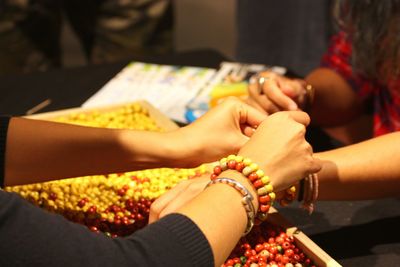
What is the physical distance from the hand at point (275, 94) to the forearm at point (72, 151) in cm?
30

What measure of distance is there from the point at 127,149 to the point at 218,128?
7.1 inches

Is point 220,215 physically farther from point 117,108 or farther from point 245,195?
point 117,108

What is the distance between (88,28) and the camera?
250cm

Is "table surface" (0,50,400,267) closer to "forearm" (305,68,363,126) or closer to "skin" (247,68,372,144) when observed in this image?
"skin" (247,68,372,144)

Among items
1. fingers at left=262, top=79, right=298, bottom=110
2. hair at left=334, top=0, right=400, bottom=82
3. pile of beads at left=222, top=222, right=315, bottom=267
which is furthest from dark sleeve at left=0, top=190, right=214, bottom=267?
hair at left=334, top=0, right=400, bottom=82

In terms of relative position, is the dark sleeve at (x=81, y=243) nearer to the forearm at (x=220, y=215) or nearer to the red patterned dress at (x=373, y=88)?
the forearm at (x=220, y=215)

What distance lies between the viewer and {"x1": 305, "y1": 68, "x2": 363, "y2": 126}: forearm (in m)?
1.57

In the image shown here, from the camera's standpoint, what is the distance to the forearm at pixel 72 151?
1.09 metres

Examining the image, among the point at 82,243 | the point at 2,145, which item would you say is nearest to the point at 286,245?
the point at 82,243

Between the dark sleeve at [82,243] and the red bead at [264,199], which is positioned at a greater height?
the dark sleeve at [82,243]

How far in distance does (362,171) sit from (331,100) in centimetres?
51

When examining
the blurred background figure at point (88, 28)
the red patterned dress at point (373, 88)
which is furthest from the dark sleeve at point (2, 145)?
the blurred background figure at point (88, 28)

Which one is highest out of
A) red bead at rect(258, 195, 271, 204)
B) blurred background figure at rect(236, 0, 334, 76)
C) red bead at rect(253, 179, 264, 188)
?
red bead at rect(253, 179, 264, 188)

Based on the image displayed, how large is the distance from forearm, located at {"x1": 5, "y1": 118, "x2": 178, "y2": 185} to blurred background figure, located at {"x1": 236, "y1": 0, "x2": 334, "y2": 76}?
145cm
